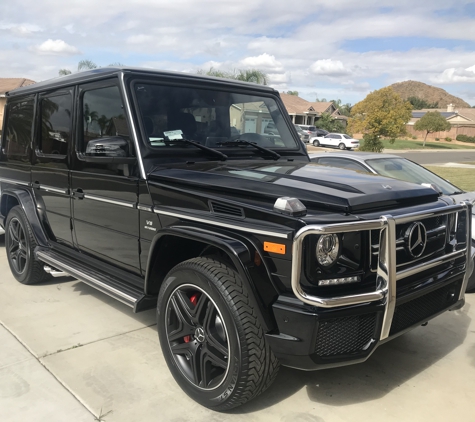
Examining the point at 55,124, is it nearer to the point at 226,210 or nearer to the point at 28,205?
the point at 28,205

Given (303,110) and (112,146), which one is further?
(303,110)

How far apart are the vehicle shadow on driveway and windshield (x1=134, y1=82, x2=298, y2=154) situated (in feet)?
6.18

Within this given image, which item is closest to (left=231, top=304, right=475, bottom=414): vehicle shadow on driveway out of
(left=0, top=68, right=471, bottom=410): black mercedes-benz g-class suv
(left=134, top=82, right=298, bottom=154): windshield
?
(left=0, top=68, right=471, bottom=410): black mercedes-benz g-class suv

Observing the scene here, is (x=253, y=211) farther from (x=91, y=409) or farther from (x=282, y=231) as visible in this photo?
(x=91, y=409)

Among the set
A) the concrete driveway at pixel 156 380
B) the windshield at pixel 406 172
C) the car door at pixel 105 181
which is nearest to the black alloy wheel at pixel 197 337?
the concrete driveway at pixel 156 380

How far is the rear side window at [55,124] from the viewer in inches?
175

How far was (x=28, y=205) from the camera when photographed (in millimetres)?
5094

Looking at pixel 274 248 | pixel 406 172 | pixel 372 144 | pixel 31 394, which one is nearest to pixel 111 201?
pixel 31 394

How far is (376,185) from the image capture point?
3.10 metres

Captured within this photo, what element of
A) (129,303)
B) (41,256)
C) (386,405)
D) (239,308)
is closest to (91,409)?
(129,303)

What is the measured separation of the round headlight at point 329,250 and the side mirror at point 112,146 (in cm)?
173

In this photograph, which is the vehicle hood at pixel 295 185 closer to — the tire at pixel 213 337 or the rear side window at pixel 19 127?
the tire at pixel 213 337

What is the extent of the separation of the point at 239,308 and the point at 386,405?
1235 mm

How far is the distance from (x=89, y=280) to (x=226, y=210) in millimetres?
1692
